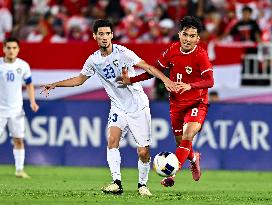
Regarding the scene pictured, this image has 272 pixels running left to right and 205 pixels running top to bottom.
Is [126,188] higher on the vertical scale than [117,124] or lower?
lower

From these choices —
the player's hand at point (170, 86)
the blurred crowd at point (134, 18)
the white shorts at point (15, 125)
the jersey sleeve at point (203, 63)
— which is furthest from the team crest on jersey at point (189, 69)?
the blurred crowd at point (134, 18)

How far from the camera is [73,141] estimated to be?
20562 mm

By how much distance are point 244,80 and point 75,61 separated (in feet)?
13.2

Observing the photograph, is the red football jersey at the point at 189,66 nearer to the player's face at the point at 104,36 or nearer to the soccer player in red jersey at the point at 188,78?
the soccer player in red jersey at the point at 188,78

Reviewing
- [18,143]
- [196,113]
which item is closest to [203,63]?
[196,113]

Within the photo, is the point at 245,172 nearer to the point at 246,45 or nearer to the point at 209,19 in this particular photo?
the point at 246,45

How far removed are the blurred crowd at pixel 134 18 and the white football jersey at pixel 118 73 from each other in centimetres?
937

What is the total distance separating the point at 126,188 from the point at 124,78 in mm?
2269

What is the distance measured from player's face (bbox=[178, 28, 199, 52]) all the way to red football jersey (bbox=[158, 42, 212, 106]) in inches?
5.5

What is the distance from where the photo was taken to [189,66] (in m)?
13.1

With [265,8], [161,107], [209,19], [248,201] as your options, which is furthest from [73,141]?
[248,201]

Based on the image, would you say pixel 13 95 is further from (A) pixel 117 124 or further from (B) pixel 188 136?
(B) pixel 188 136

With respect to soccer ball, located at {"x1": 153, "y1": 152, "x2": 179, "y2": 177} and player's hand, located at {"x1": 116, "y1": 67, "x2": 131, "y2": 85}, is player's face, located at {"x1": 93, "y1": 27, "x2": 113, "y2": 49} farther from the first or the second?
soccer ball, located at {"x1": 153, "y1": 152, "x2": 179, "y2": 177}

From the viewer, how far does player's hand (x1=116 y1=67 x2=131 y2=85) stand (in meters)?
12.8
